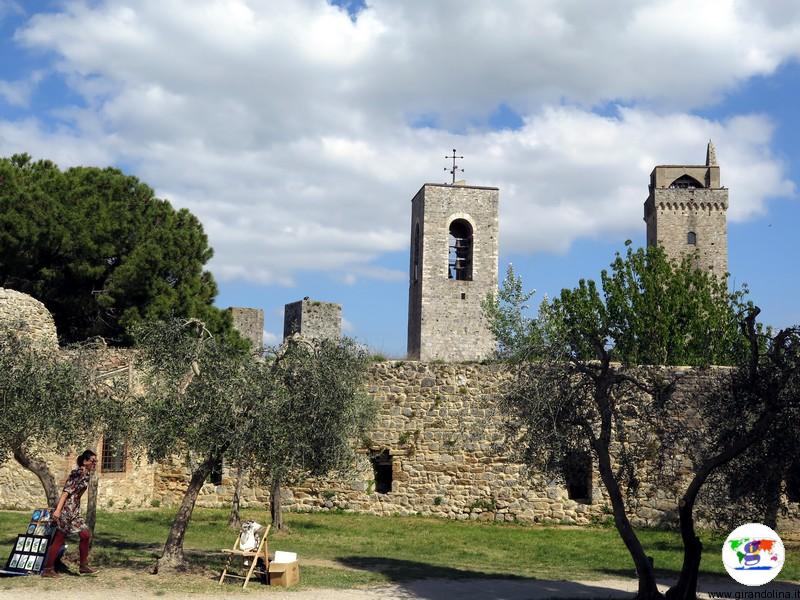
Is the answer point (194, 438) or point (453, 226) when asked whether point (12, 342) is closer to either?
point (194, 438)

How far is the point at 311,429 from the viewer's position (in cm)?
1249

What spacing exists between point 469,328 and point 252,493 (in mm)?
28318

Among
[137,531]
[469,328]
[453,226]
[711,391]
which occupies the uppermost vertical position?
[453,226]

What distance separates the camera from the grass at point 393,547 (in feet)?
45.5

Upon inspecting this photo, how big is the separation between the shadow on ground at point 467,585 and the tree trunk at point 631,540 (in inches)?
35.0

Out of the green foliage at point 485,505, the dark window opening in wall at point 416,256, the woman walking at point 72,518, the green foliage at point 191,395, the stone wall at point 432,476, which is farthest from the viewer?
the dark window opening in wall at point 416,256

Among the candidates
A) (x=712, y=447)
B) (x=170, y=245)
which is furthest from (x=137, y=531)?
(x=170, y=245)

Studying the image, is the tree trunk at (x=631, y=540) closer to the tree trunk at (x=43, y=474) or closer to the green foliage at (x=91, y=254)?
the tree trunk at (x=43, y=474)

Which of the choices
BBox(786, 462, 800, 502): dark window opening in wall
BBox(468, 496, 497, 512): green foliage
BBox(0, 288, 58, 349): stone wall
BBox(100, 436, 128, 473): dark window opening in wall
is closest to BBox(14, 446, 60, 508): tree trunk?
BBox(0, 288, 58, 349): stone wall

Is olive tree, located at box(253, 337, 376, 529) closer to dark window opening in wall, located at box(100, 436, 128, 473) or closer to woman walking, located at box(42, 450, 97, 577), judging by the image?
woman walking, located at box(42, 450, 97, 577)

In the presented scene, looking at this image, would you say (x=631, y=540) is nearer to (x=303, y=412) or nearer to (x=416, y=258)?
(x=303, y=412)

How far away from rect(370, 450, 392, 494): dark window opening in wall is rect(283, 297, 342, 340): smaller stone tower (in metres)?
20.9

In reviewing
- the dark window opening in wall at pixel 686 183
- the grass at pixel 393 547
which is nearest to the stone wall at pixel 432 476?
the grass at pixel 393 547

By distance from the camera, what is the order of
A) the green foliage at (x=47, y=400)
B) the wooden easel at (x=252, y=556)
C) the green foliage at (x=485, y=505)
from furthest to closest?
the green foliage at (x=485, y=505), the green foliage at (x=47, y=400), the wooden easel at (x=252, y=556)
